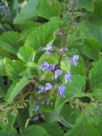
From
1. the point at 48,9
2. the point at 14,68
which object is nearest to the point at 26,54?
the point at 14,68

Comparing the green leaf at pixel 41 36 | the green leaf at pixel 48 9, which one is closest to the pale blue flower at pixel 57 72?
the green leaf at pixel 41 36

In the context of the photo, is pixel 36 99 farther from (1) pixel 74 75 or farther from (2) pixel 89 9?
(2) pixel 89 9

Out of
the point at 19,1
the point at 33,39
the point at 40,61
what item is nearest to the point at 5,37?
the point at 33,39

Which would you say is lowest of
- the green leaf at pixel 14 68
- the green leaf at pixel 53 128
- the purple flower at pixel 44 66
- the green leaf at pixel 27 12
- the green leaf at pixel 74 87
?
the green leaf at pixel 53 128

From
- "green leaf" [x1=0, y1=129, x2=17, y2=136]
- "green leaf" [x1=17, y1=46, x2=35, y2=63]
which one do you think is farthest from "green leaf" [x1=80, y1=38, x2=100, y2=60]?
"green leaf" [x1=0, y1=129, x2=17, y2=136]

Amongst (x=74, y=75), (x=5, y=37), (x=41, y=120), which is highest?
(x=5, y=37)

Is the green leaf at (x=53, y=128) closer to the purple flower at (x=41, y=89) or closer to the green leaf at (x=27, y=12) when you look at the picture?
the purple flower at (x=41, y=89)
